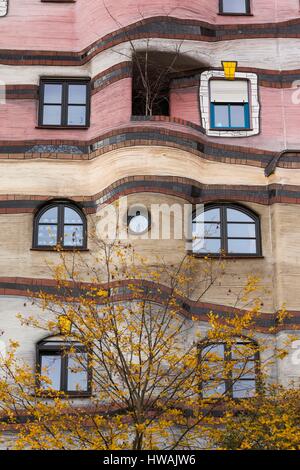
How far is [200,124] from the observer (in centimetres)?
1983

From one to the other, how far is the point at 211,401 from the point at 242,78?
704 cm

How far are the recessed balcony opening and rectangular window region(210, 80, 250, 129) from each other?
583mm

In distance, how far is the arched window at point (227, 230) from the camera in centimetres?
1889

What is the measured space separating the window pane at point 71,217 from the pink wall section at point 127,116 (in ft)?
4.65

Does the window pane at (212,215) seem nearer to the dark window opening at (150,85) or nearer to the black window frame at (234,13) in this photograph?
the dark window opening at (150,85)

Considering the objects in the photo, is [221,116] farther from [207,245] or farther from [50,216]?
[50,216]

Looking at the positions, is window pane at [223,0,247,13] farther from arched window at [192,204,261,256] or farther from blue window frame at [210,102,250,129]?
arched window at [192,204,261,256]

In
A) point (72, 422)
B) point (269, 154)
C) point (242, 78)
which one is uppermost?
point (242, 78)

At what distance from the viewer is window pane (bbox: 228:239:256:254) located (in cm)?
1892

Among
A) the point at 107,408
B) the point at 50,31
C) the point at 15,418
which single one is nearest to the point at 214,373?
the point at 107,408

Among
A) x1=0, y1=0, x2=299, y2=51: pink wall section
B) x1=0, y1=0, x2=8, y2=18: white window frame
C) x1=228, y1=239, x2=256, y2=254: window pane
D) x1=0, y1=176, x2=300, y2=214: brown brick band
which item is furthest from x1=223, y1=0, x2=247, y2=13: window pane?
x1=228, y1=239, x2=256, y2=254: window pane

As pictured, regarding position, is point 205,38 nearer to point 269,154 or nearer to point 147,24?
point 147,24

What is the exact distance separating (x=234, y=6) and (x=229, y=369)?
8380 millimetres

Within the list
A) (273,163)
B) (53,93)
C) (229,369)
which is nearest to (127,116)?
(53,93)
